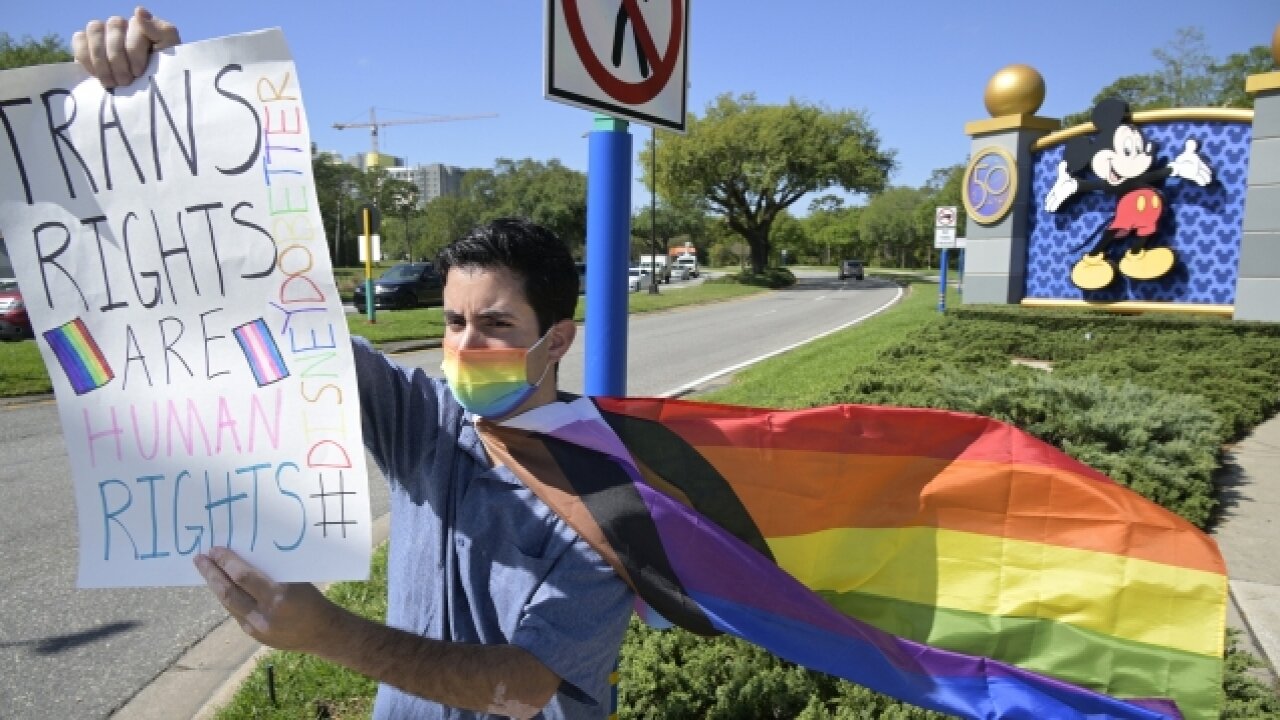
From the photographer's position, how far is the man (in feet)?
4.03

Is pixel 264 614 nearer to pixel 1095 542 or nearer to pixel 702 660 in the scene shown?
pixel 1095 542

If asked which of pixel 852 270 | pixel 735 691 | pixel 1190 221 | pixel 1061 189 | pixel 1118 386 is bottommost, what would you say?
pixel 735 691

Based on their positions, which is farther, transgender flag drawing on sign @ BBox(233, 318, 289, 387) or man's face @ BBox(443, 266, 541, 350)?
man's face @ BBox(443, 266, 541, 350)

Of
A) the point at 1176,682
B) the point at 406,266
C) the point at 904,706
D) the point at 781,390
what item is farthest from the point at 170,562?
the point at 406,266

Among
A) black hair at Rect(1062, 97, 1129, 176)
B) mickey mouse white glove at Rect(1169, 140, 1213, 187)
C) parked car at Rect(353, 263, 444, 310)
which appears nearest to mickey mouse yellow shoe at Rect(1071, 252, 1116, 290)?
black hair at Rect(1062, 97, 1129, 176)

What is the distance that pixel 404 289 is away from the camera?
24.3 meters

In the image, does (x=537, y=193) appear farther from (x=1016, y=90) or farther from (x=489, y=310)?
(x=489, y=310)

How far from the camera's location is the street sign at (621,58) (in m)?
1.96

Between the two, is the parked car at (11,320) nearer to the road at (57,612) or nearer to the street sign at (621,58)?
the road at (57,612)

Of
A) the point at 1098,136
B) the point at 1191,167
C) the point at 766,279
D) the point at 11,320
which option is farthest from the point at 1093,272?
the point at 766,279

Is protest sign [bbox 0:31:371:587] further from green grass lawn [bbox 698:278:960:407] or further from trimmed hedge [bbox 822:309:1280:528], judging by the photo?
green grass lawn [bbox 698:278:960:407]

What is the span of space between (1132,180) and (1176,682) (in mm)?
14079

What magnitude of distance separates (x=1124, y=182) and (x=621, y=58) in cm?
1421

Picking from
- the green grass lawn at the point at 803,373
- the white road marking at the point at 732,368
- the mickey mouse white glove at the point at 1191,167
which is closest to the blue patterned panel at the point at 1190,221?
the mickey mouse white glove at the point at 1191,167
